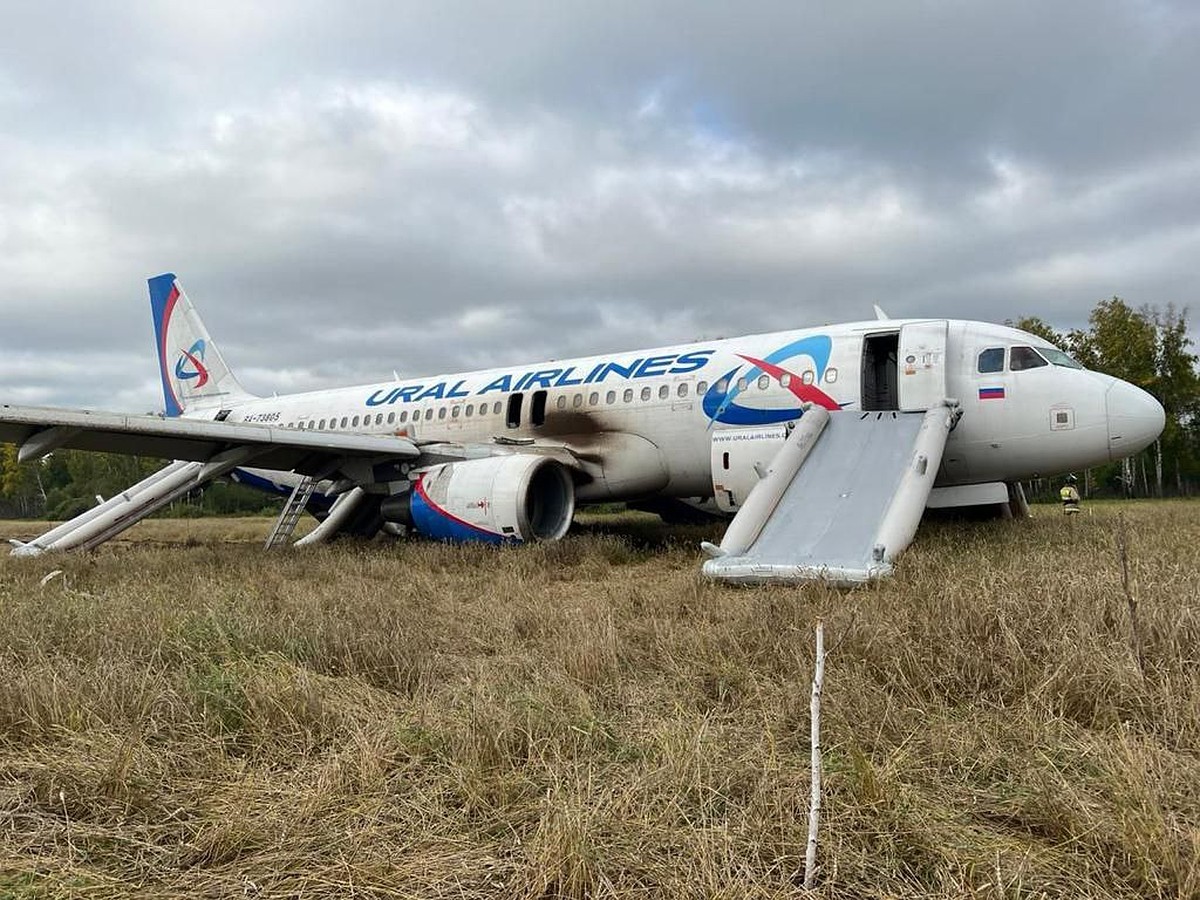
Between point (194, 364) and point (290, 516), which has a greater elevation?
point (194, 364)

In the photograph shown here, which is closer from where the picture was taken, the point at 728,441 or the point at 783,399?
the point at 728,441

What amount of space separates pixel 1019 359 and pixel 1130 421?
1.33 meters

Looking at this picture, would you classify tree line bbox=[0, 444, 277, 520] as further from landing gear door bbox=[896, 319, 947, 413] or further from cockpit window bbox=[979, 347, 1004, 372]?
cockpit window bbox=[979, 347, 1004, 372]

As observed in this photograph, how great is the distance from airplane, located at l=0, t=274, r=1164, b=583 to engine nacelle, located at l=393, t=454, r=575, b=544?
1.0 inches

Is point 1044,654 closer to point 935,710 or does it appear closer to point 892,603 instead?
point 935,710

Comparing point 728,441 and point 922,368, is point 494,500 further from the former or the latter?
point 922,368

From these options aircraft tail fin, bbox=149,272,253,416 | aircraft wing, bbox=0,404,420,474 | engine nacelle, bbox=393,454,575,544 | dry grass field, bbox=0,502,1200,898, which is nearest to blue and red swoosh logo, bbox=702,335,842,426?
engine nacelle, bbox=393,454,575,544

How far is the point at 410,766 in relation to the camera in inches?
112

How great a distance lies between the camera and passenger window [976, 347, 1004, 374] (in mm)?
9617

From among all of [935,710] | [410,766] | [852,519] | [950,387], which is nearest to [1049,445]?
[950,387]

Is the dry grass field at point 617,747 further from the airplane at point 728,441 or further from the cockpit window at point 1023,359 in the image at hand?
the cockpit window at point 1023,359

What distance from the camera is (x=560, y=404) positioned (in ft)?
42.5

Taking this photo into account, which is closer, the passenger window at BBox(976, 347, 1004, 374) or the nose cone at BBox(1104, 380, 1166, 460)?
the nose cone at BBox(1104, 380, 1166, 460)

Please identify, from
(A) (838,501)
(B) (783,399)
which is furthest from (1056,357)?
(A) (838,501)
